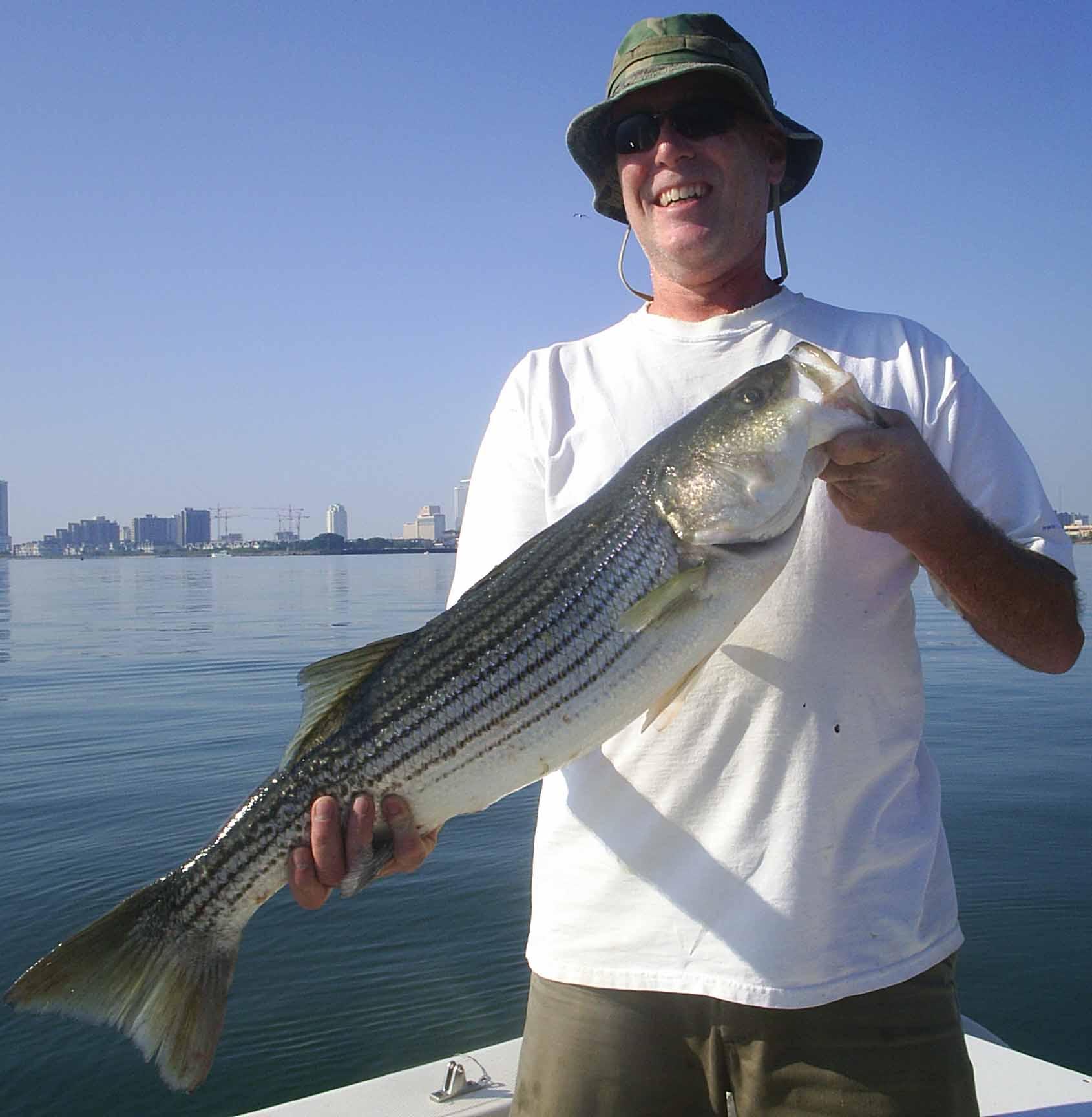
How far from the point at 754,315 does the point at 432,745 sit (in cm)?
199

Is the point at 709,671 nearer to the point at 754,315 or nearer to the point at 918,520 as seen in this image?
the point at 918,520

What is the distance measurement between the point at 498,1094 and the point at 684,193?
461 centimetres

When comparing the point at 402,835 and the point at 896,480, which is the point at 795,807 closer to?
the point at 896,480

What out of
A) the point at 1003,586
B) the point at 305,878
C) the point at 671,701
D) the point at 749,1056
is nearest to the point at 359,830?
the point at 305,878

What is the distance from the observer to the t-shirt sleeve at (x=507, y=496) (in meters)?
3.93

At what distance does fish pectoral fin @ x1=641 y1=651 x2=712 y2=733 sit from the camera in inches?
128

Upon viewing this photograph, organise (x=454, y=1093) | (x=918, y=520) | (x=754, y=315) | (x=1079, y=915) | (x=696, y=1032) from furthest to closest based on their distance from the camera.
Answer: (x=1079, y=915) → (x=454, y=1093) → (x=754, y=315) → (x=696, y=1032) → (x=918, y=520)

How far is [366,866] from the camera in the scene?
3436 mm

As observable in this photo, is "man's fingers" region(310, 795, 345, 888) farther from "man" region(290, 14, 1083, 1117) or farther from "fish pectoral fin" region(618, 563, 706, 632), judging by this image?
"fish pectoral fin" region(618, 563, 706, 632)

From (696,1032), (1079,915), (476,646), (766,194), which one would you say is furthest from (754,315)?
(1079,915)

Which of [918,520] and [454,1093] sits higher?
[918,520]

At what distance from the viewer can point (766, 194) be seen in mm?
4070

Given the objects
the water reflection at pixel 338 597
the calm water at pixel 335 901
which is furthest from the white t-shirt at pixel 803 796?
the water reflection at pixel 338 597

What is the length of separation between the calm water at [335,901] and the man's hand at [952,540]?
20.4 ft
